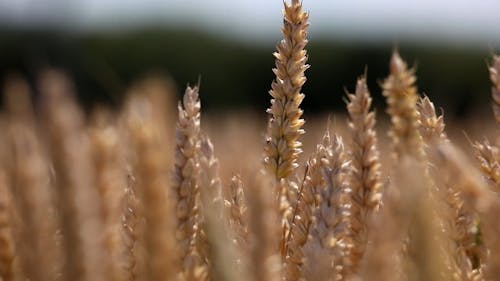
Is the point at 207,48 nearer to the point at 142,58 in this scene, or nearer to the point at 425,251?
the point at 142,58

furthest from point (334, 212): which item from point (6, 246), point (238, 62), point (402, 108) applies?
point (238, 62)

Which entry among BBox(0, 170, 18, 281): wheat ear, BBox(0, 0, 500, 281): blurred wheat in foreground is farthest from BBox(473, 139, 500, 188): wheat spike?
BBox(0, 170, 18, 281): wheat ear

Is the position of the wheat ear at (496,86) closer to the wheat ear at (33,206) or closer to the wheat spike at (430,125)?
the wheat spike at (430,125)

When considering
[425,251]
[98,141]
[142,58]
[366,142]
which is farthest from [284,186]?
[142,58]

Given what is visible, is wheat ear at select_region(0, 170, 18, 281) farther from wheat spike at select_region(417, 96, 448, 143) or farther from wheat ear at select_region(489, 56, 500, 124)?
wheat ear at select_region(489, 56, 500, 124)

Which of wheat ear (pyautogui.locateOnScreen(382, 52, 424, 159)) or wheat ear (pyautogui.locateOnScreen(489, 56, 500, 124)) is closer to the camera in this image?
wheat ear (pyautogui.locateOnScreen(382, 52, 424, 159))

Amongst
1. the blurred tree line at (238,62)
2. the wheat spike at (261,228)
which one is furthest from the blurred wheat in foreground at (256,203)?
the blurred tree line at (238,62)
